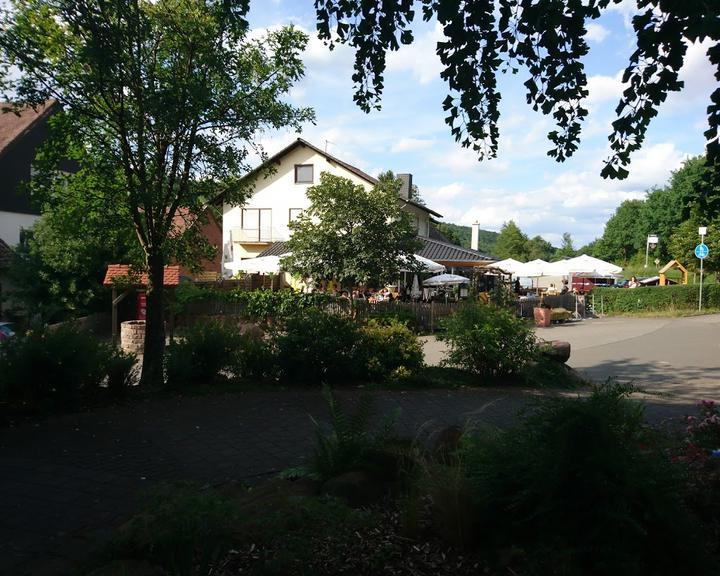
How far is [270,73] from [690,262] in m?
39.4

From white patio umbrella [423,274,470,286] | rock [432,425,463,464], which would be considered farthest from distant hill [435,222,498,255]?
rock [432,425,463,464]

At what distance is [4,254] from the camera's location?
28875mm

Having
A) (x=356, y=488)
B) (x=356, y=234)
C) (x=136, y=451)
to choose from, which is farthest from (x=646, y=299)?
(x=356, y=488)

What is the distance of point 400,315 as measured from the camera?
12.3 meters

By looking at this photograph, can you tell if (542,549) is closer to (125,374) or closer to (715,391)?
(125,374)

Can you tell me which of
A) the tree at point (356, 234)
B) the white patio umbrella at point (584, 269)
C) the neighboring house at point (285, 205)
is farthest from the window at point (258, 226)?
the tree at point (356, 234)

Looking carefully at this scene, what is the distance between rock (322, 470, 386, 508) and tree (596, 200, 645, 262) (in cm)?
9000

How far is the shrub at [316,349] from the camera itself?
368 inches

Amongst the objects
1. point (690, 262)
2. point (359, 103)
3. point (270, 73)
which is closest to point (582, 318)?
point (690, 262)

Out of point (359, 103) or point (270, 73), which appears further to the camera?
point (270, 73)

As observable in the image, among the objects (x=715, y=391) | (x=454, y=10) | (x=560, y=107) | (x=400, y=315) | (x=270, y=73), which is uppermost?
(x=270, y=73)

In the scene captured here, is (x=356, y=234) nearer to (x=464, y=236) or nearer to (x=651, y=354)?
(x=651, y=354)

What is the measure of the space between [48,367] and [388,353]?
4.81m

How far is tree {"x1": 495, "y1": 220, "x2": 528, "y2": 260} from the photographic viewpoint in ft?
313
